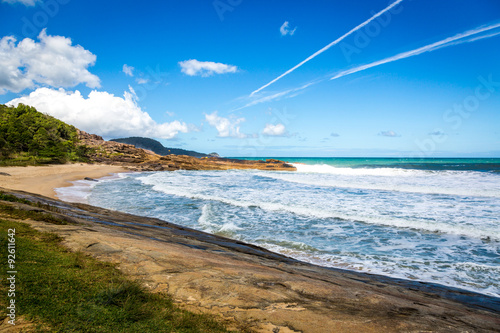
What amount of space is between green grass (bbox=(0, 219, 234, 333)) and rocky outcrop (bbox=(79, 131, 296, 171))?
47264mm

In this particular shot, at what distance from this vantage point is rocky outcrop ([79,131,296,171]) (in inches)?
2019

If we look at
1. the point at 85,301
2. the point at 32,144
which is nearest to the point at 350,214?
the point at 85,301

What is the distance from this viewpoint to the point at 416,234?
10086 mm

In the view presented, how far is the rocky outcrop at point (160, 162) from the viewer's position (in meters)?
51.3

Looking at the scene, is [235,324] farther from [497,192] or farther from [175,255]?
[497,192]

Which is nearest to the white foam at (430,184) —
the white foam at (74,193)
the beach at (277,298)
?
the beach at (277,298)

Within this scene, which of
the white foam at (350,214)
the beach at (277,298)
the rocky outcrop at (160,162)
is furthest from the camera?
the rocky outcrop at (160,162)

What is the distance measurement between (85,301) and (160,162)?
52.6 metres

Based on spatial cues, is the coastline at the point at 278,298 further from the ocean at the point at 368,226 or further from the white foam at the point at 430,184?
the white foam at the point at 430,184

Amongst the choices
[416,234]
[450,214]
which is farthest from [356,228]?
[450,214]

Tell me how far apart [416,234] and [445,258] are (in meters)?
2.51

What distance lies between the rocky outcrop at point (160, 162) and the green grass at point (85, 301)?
47264 millimetres

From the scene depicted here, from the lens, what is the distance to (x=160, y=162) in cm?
5269

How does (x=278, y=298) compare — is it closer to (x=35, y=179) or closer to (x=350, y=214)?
(x=350, y=214)
